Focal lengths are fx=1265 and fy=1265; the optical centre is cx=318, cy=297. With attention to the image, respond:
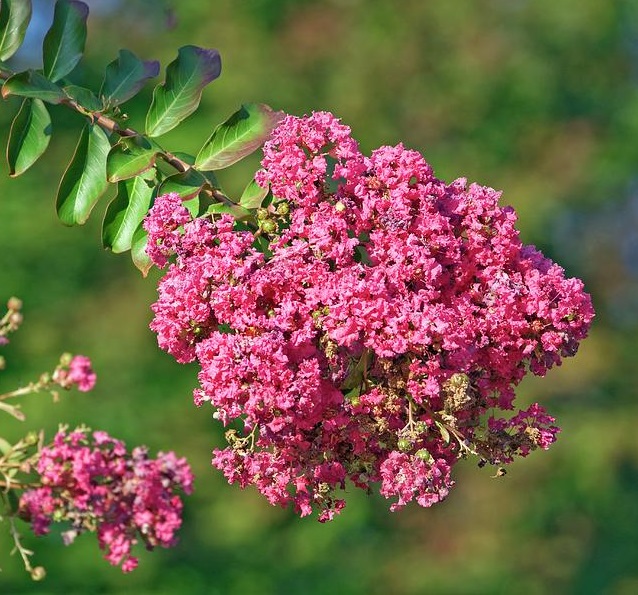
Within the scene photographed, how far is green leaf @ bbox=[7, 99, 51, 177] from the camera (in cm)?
255

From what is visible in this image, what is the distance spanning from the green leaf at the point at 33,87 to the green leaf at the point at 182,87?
233 mm

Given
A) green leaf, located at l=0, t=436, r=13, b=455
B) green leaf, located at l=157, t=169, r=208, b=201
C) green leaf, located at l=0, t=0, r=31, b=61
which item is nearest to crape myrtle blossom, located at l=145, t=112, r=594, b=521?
green leaf, located at l=157, t=169, r=208, b=201

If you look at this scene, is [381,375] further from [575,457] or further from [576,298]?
[575,457]

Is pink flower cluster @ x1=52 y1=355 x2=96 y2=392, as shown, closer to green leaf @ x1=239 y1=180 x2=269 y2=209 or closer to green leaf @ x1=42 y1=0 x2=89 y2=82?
green leaf @ x1=239 y1=180 x2=269 y2=209

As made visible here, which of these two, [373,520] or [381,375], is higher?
[373,520]

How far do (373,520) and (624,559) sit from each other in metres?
2.36

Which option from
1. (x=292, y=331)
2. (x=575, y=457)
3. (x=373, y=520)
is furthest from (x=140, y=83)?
(x=575, y=457)

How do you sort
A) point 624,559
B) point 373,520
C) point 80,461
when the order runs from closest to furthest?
point 80,461 → point 373,520 → point 624,559

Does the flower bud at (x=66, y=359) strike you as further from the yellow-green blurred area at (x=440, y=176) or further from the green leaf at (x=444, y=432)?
the yellow-green blurred area at (x=440, y=176)

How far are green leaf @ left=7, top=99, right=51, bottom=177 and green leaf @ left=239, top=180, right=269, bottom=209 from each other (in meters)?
0.44

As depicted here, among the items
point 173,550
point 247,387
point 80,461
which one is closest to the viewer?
point 247,387

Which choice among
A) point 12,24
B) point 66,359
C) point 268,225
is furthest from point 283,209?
point 12,24

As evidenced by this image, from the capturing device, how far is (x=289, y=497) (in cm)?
229

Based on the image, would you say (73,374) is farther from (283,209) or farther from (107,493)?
(283,209)
